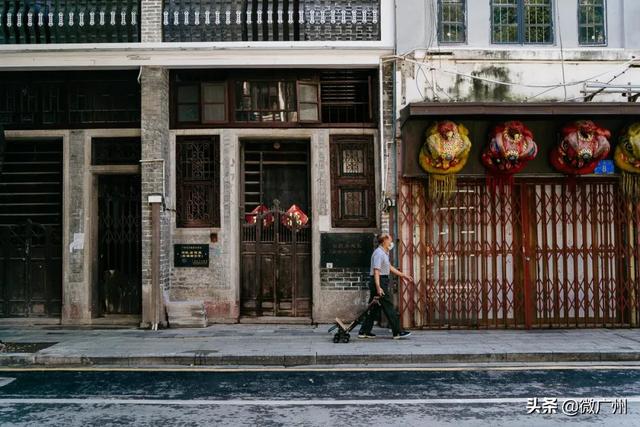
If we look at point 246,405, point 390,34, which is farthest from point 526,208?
point 246,405

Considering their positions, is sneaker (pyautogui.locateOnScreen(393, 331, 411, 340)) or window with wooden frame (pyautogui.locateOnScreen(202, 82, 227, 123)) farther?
window with wooden frame (pyautogui.locateOnScreen(202, 82, 227, 123))

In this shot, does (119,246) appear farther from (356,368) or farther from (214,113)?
(356,368)

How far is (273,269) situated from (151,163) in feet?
11.0

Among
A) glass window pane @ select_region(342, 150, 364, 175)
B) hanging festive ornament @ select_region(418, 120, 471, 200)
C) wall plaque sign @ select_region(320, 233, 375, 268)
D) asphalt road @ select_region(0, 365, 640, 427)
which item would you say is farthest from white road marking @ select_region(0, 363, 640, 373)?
glass window pane @ select_region(342, 150, 364, 175)

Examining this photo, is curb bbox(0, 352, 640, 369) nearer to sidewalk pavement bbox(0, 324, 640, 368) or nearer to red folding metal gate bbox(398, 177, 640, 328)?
sidewalk pavement bbox(0, 324, 640, 368)

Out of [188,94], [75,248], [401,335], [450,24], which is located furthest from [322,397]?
[450,24]

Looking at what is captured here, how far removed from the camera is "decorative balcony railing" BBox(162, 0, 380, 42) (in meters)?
13.3

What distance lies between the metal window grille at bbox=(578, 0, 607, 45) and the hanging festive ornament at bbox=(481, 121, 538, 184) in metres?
2.52

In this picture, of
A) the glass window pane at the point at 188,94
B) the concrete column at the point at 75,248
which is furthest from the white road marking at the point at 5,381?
the glass window pane at the point at 188,94

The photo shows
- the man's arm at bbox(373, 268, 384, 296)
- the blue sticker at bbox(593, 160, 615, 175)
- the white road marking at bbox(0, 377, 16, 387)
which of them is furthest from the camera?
the blue sticker at bbox(593, 160, 615, 175)

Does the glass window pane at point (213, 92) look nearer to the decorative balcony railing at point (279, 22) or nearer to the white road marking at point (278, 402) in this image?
the decorative balcony railing at point (279, 22)

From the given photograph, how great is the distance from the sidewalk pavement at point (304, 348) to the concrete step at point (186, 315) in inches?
18.2

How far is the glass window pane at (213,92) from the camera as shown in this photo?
541 inches

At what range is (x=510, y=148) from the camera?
1224 cm
